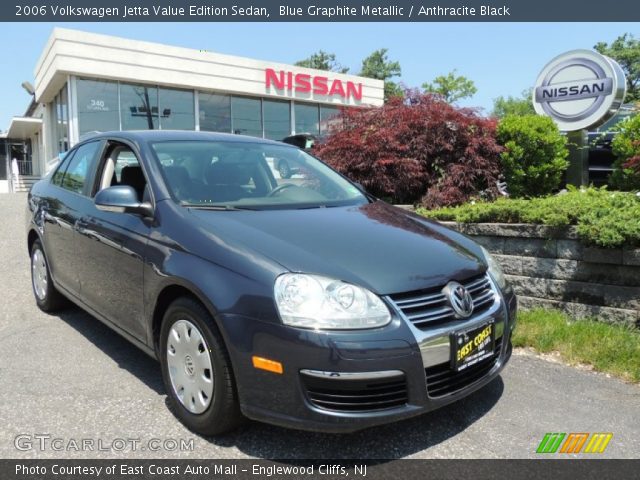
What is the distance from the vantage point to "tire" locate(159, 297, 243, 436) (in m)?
2.59

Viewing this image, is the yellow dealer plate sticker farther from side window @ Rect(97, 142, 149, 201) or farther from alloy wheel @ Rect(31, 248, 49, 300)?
alloy wheel @ Rect(31, 248, 49, 300)

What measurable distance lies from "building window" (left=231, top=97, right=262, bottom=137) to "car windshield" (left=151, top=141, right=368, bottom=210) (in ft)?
51.2

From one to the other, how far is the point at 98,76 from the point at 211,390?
52.0 feet

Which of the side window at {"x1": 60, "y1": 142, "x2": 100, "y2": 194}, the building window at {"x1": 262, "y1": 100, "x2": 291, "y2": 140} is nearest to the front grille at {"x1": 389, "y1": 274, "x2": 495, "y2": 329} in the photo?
the side window at {"x1": 60, "y1": 142, "x2": 100, "y2": 194}

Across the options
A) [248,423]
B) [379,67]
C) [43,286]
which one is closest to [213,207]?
[248,423]

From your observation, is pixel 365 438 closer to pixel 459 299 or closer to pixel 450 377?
pixel 450 377

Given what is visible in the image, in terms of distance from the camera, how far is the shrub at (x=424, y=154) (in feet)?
22.6

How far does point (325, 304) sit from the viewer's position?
2406 millimetres

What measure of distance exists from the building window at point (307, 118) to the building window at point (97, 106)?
281 inches

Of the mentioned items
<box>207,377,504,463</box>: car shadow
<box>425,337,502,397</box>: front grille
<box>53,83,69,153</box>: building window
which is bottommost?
<box>207,377,504,463</box>: car shadow

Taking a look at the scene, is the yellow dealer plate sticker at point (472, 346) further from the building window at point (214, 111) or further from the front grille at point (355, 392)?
the building window at point (214, 111)

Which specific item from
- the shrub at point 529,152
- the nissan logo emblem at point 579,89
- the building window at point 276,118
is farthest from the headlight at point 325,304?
the building window at point 276,118

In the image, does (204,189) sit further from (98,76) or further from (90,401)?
(98,76)

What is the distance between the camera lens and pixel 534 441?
283 cm
